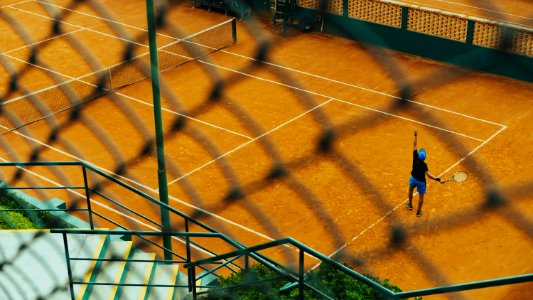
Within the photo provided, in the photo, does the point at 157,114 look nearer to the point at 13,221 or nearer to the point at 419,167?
the point at 13,221

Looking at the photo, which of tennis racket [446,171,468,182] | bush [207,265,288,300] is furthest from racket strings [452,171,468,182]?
bush [207,265,288,300]

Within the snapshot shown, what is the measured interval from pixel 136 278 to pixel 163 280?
184 millimetres

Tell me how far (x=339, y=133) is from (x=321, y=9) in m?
5.52

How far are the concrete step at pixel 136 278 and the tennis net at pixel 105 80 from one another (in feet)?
11.9

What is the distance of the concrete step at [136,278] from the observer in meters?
4.07

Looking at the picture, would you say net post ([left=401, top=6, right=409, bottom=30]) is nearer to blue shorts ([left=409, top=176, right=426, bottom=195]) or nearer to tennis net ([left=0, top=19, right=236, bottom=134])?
blue shorts ([left=409, top=176, right=426, bottom=195])

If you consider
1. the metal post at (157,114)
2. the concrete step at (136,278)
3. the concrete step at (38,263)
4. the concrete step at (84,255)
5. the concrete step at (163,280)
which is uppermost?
the metal post at (157,114)

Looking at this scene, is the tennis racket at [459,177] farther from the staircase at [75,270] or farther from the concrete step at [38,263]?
the concrete step at [38,263]

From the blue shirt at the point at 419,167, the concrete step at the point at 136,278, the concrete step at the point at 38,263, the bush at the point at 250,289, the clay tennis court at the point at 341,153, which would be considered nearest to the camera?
the concrete step at the point at 38,263

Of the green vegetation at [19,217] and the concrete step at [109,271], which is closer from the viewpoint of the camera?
the concrete step at [109,271]

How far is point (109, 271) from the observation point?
4.18 m

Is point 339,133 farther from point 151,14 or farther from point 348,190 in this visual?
point 151,14

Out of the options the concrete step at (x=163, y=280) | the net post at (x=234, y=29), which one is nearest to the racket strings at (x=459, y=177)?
the concrete step at (x=163, y=280)

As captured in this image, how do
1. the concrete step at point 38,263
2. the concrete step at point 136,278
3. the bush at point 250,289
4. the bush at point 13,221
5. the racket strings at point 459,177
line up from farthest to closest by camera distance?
the racket strings at point 459,177 < the bush at point 13,221 < the concrete step at point 136,278 < the bush at point 250,289 < the concrete step at point 38,263
